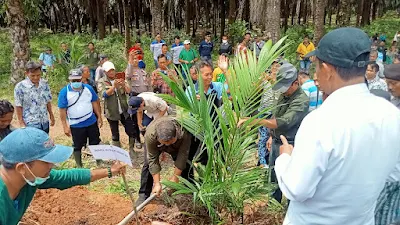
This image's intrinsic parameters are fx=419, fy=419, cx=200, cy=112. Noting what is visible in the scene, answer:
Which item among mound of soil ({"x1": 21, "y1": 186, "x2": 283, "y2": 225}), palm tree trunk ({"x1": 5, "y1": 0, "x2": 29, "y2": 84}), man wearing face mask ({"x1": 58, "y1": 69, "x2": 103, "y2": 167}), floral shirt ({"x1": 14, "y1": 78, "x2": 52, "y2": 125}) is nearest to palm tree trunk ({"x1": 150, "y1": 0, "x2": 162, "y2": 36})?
palm tree trunk ({"x1": 5, "y1": 0, "x2": 29, "y2": 84})

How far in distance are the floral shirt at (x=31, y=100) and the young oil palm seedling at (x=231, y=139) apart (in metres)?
2.68

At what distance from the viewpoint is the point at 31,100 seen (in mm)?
5320

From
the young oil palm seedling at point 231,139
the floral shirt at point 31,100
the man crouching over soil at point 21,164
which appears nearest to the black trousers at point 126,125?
the floral shirt at point 31,100

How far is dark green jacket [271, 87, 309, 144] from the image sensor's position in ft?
12.0

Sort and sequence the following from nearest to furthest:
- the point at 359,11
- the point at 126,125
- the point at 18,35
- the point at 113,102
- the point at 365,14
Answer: the point at 113,102
the point at 126,125
the point at 18,35
the point at 365,14
the point at 359,11

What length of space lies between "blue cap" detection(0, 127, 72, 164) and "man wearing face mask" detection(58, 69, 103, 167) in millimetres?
3327

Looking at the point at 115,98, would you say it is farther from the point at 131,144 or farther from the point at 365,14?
the point at 365,14

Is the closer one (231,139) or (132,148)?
(231,139)

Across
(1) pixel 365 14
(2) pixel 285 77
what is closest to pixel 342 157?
(2) pixel 285 77

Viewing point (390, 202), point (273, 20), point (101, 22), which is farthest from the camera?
point (101, 22)

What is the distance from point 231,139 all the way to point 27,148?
173 centimetres

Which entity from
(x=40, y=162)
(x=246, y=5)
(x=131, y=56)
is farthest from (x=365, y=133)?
(x=246, y=5)

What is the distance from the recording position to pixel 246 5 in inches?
1099

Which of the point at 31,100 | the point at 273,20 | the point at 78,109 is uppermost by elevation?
the point at 273,20
